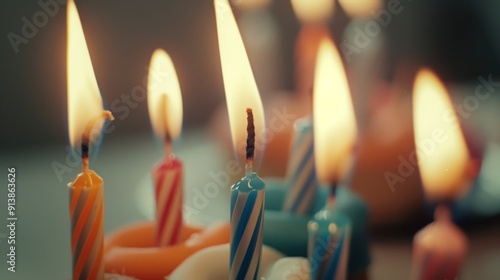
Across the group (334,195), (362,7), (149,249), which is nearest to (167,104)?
(149,249)

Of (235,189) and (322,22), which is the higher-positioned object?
(322,22)

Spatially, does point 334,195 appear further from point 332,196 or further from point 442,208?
point 442,208

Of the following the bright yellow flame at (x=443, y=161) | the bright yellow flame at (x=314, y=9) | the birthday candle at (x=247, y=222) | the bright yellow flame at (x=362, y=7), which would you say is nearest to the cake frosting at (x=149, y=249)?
the birthday candle at (x=247, y=222)

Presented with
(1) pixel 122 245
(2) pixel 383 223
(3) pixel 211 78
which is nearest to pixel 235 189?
(1) pixel 122 245

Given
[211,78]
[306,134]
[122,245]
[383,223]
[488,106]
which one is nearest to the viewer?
[122,245]

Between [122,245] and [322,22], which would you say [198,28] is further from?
[122,245]

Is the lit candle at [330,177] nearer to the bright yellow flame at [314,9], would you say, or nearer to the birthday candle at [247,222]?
the birthday candle at [247,222]
